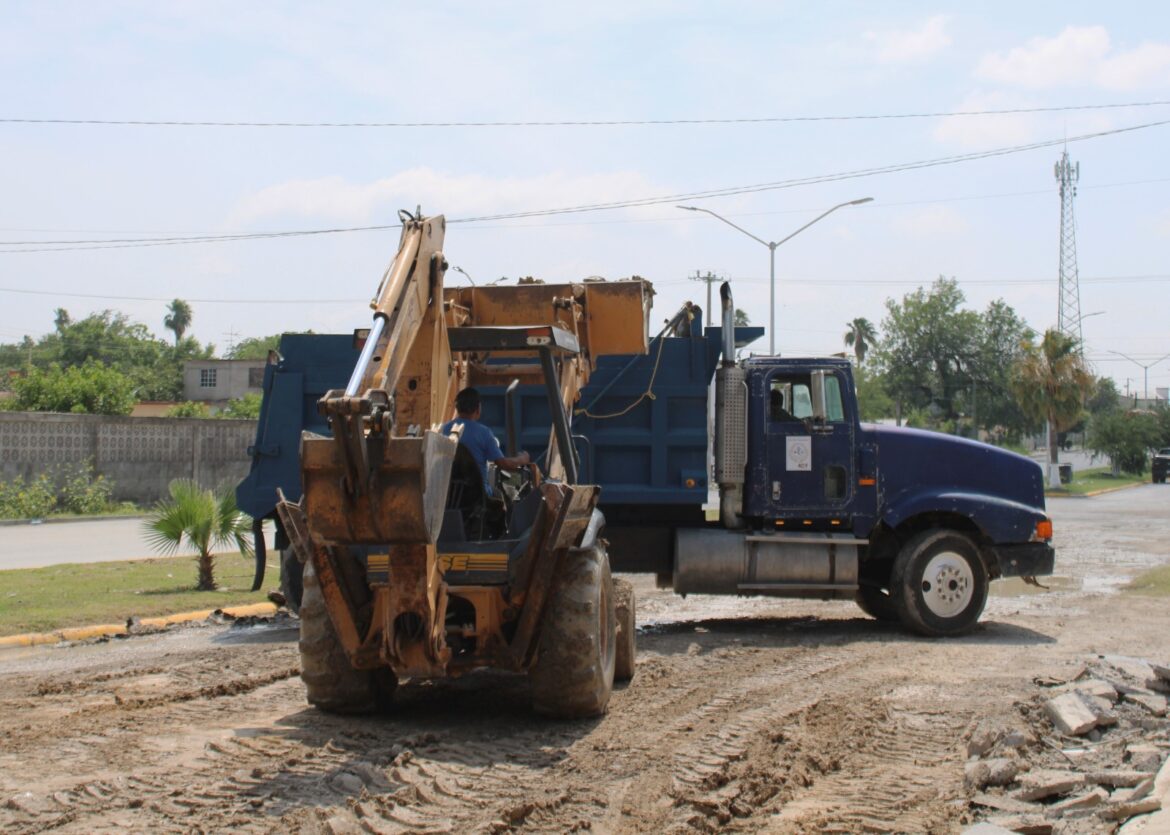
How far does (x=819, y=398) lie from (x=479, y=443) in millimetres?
5627

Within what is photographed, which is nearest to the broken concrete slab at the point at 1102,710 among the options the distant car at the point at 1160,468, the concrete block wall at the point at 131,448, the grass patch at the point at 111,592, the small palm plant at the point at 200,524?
the grass patch at the point at 111,592

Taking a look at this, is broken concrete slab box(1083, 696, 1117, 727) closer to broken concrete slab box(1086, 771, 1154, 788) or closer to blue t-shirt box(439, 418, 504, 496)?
broken concrete slab box(1086, 771, 1154, 788)

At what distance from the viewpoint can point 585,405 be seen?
1310 centimetres

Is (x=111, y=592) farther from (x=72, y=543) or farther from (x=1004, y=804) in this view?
(x=1004, y=804)

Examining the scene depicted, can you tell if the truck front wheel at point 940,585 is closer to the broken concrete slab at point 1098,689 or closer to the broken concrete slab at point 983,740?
the broken concrete slab at point 1098,689

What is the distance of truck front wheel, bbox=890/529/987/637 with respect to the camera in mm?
12758

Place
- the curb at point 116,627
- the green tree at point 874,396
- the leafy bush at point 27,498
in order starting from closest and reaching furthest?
the curb at point 116,627, the leafy bush at point 27,498, the green tree at point 874,396

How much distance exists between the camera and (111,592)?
1493 cm

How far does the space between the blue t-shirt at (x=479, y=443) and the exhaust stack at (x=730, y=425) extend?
5.08 meters

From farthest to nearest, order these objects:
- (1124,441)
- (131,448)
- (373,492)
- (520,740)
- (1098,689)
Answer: (1124,441) → (131,448) → (1098,689) → (520,740) → (373,492)

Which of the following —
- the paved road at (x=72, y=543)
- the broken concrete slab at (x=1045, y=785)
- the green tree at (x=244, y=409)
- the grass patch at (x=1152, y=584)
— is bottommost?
the paved road at (x=72, y=543)

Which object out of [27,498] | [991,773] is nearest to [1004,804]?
[991,773]

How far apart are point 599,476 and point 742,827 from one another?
7.35 m

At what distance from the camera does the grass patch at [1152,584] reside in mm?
16267
